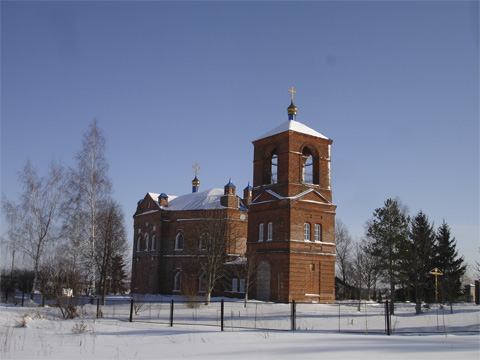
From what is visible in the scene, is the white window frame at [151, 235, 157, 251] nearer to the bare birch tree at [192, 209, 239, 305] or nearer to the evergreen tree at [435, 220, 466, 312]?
the bare birch tree at [192, 209, 239, 305]

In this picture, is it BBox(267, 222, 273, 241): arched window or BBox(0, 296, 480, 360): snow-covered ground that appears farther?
BBox(267, 222, 273, 241): arched window

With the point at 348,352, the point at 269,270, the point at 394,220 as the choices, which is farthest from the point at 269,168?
the point at 348,352

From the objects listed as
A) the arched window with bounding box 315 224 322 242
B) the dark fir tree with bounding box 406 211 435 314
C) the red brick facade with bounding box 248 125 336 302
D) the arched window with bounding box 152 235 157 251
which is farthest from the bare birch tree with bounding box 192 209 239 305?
the dark fir tree with bounding box 406 211 435 314

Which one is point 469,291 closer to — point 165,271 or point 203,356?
point 165,271

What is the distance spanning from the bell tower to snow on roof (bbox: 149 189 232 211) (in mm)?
7890

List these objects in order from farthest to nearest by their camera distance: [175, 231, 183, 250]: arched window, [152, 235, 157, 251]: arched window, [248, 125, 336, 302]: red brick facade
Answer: [152, 235, 157, 251]: arched window, [175, 231, 183, 250]: arched window, [248, 125, 336, 302]: red brick facade

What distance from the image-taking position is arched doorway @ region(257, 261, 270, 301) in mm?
28969

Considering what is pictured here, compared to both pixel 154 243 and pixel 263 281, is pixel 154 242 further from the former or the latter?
pixel 263 281

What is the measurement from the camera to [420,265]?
2577cm

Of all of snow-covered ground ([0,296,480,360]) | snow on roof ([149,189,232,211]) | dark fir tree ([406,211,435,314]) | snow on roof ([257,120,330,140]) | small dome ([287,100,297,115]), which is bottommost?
snow-covered ground ([0,296,480,360])

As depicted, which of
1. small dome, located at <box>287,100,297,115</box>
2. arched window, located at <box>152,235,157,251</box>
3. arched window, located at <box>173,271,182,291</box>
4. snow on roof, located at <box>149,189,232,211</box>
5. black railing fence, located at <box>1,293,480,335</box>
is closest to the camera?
black railing fence, located at <box>1,293,480,335</box>

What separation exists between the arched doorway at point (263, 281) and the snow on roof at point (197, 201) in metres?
9.26

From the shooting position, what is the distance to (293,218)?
28547mm

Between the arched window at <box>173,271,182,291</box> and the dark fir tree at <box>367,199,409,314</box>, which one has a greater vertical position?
the dark fir tree at <box>367,199,409,314</box>
